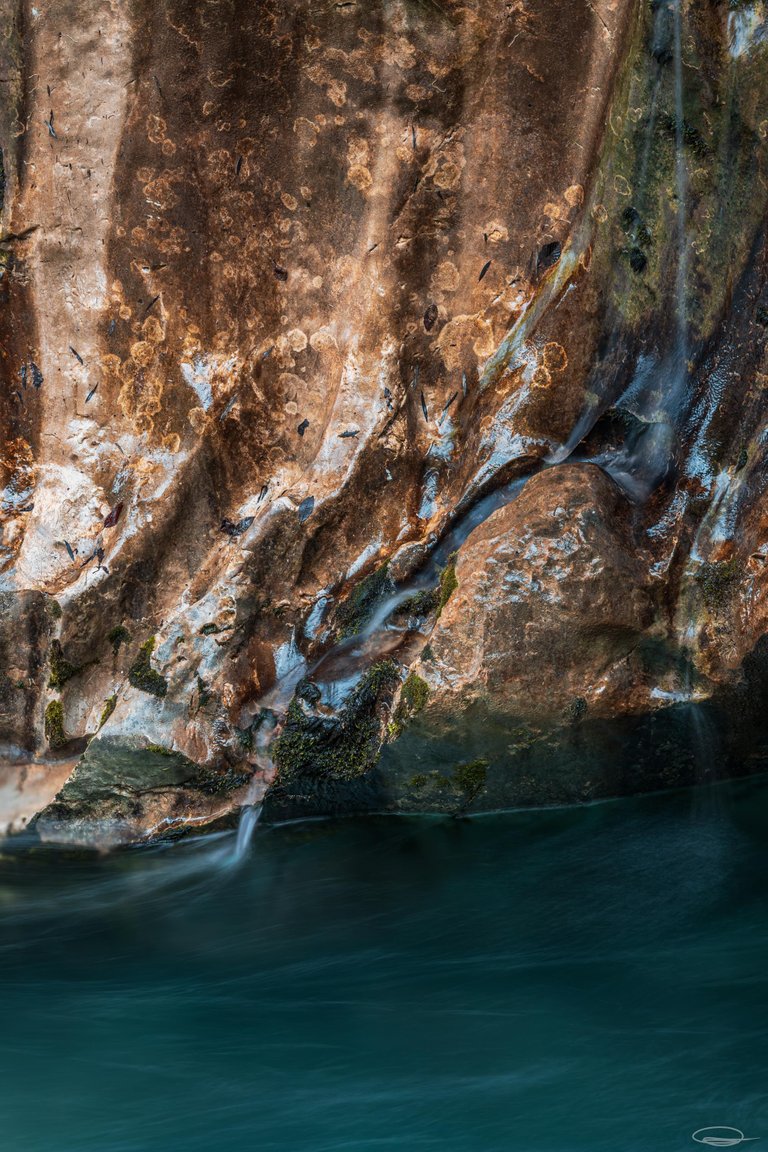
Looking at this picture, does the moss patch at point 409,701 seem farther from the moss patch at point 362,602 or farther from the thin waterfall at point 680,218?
the thin waterfall at point 680,218

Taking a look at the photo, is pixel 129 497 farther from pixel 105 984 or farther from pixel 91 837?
pixel 105 984

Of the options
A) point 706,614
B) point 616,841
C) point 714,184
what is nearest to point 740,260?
point 714,184

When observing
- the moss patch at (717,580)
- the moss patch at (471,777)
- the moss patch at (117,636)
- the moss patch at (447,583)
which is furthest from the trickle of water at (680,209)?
the moss patch at (117,636)

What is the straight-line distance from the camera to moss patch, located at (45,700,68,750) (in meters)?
5.77

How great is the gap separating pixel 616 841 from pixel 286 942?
1.52m

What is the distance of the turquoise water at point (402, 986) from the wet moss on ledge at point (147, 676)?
78cm

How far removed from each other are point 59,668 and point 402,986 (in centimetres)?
235

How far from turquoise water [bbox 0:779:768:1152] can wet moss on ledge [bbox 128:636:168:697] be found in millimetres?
777

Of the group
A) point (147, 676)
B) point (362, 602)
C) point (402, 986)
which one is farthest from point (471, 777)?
point (147, 676)

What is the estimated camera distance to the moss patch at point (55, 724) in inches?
227

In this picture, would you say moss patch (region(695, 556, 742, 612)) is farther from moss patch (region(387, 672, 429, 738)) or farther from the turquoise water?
moss patch (region(387, 672, 429, 738))

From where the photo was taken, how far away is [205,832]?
5.58 m
